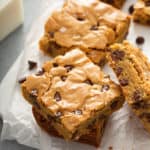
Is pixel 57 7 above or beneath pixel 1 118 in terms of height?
above

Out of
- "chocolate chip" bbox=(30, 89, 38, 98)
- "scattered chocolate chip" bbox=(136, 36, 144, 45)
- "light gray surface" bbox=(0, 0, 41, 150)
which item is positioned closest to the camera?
"chocolate chip" bbox=(30, 89, 38, 98)

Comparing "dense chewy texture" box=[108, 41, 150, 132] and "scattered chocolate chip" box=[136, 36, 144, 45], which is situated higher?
"dense chewy texture" box=[108, 41, 150, 132]

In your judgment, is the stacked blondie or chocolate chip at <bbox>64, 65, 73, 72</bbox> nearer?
the stacked blondie

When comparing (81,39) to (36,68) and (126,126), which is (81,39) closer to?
(36,68)

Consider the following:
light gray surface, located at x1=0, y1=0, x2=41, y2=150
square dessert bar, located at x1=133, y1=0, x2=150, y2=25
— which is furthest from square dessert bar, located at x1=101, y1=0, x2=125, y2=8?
light gray surface, located at x1=0, y1=0, x2=41, y2=150

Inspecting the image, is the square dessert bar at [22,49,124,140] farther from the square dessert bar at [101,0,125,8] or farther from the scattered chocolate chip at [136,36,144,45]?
the square dessert bar at [101,0,125,8]

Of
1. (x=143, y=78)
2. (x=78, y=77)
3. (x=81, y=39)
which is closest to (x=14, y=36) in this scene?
(x=81, y=39)
